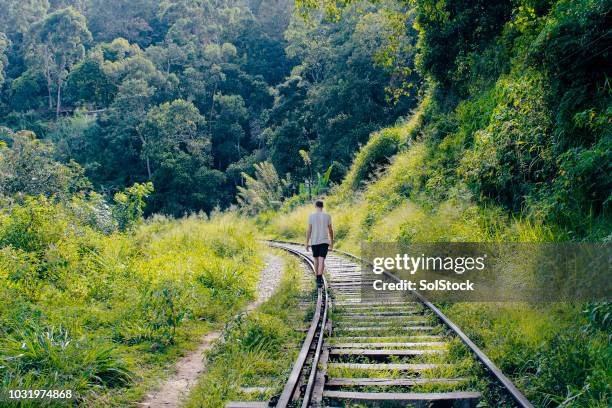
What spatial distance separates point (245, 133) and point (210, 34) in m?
21.8

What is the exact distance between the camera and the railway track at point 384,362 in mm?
3877

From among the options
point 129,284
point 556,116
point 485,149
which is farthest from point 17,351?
point 485,149

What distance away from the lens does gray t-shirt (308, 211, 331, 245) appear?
27.7 ft

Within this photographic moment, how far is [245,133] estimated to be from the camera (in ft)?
194

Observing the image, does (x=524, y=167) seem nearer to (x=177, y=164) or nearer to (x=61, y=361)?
(x=61, y=361)

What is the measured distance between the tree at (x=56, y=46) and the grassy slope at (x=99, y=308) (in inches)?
2564

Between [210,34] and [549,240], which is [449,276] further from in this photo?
[210,34]

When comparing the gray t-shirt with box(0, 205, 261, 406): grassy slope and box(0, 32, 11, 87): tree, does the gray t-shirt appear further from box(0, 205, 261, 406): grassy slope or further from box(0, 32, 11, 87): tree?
box(0, 32, 11, 87): tree

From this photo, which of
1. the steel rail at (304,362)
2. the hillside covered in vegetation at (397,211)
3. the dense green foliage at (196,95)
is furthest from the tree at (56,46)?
the steel rail at (304,362)

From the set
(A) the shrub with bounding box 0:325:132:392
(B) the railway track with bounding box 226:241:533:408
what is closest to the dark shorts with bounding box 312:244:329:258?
(B) the railway track with bounding box 226:241:533:408

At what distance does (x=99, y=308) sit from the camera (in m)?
6.74

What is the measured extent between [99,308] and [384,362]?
4360mm

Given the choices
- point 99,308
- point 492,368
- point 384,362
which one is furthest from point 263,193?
point 492,368

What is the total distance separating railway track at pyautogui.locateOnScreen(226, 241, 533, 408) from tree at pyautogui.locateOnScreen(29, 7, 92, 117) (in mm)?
69868
